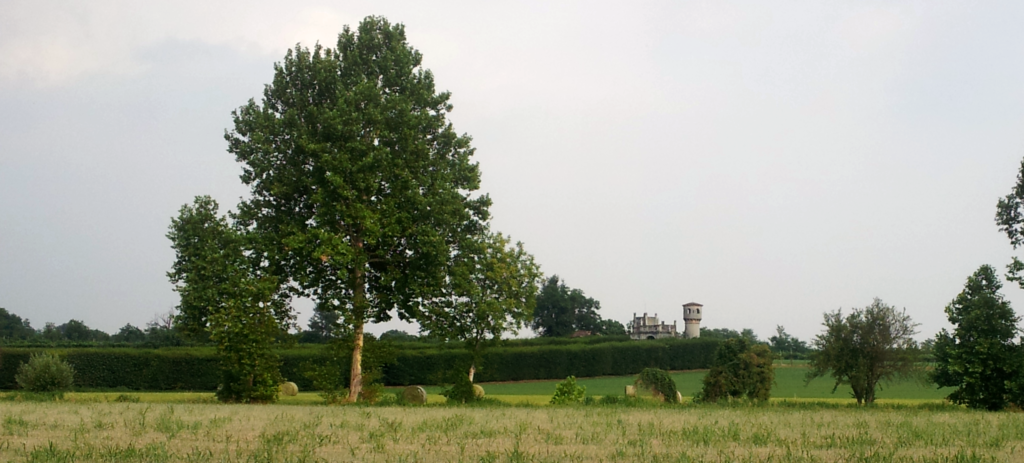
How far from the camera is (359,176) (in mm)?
29641

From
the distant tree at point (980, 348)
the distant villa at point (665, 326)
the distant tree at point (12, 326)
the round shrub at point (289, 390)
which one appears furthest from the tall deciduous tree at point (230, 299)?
the distant tree at point (12, 326)

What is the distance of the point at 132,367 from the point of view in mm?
47281

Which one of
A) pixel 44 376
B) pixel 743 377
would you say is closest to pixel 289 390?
pixel 44 376

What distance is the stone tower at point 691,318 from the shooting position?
351ft

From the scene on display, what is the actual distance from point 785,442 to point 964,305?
75.2 feet

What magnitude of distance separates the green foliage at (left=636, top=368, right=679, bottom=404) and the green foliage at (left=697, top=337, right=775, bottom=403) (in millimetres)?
1126

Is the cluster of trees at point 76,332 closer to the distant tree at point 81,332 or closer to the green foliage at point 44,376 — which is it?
the distant tree at point 81,332

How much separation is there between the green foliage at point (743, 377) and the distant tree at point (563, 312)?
292 feet

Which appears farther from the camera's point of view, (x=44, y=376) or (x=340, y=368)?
(x=44, y=376)

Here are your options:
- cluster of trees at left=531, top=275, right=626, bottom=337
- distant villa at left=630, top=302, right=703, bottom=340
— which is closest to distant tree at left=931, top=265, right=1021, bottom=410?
distant villa at left=630, top=302, right=703, bottom=340

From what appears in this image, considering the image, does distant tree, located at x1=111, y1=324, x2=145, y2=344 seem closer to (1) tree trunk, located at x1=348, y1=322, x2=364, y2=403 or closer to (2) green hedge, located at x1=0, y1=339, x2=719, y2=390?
(2) green hedge, located at x1=0, y1=339, x2=719, y2=390

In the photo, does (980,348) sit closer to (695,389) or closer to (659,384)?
(659,384)

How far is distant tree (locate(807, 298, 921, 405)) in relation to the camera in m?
30.7

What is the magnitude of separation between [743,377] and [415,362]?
29525 millimetres
